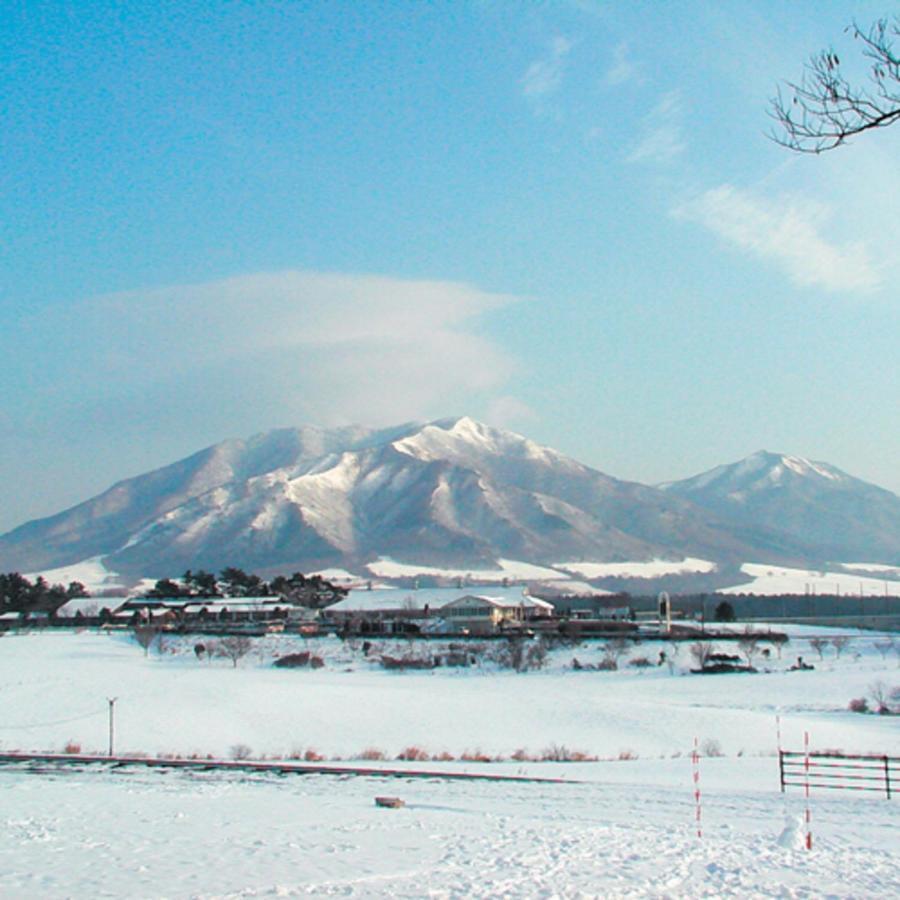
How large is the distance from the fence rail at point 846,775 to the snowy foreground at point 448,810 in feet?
1.80

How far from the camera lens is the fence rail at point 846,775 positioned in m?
21.9

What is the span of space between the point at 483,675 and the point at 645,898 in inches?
2028

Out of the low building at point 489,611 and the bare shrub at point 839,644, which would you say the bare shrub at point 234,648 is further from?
the bare shrub at point 839,644

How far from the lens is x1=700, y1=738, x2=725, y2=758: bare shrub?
31031mm

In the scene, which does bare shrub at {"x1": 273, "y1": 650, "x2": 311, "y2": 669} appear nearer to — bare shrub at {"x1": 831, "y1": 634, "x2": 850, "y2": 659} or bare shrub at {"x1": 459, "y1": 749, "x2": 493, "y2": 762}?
bare shrub at {"x1": 831, "y1": 634, "x2": 850, "y2": 659}

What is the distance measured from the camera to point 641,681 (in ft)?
192

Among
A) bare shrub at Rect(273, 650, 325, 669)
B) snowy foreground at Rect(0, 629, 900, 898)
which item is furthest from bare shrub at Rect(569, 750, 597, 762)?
bare shrub at Rect(273, 650, 325, 669)

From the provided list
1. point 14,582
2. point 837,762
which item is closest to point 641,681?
point 837,762

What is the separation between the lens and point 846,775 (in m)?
23.5

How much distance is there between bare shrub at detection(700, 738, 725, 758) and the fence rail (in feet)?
13.5

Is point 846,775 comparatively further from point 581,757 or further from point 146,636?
point 146,636

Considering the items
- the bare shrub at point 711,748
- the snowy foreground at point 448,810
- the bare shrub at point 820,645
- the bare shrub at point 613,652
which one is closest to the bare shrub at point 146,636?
the bare shrub at point 613,652

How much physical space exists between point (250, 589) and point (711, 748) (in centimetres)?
12162

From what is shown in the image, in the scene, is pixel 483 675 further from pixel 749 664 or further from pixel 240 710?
pixel 240 710
